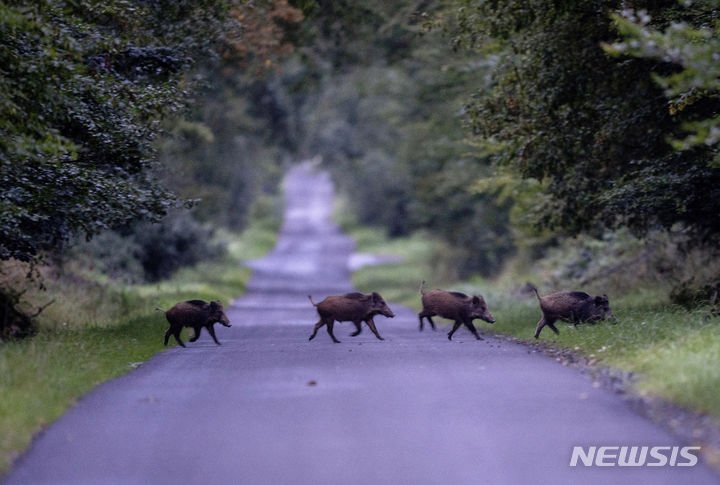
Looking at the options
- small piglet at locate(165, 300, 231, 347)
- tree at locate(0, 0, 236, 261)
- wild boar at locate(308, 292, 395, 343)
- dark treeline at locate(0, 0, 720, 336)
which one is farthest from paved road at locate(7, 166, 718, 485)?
dark treeline at locate(0, 0, 720, 336)

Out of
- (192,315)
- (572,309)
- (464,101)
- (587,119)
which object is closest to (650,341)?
(572,309)

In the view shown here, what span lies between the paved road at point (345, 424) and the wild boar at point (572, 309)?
1.51 meters

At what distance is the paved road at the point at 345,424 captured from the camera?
9.40m

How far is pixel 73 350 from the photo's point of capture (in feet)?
54.2

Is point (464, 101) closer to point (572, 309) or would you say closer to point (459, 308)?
point (459, 308)

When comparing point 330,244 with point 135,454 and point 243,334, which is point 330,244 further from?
point 135,454

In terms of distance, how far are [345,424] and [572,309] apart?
8650 millimetres

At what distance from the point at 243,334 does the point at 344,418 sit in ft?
37.8

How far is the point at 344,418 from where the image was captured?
37.2 ft

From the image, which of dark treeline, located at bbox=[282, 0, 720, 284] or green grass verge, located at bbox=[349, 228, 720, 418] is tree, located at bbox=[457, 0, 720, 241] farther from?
green grass verge, located at bbox=[349, 228, 720, 418]

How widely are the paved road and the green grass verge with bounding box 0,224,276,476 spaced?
0.29 metres

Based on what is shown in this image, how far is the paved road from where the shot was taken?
30.8ft

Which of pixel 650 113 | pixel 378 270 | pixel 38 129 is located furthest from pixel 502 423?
pixel 378 270

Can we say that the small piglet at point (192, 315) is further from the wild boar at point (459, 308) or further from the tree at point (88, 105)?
the wild boar at point (459, 308)
